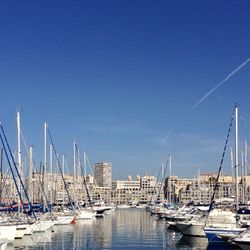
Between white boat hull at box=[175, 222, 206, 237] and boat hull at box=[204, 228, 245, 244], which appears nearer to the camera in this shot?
boat hull at box=[204, 228, 245, 244]

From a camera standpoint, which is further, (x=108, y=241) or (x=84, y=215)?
(x=84, y=215)

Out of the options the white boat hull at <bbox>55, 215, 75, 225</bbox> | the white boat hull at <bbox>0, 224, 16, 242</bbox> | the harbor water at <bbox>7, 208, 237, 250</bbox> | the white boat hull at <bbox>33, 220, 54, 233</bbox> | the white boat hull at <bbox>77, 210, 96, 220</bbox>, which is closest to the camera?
the white boat hull at <bbox>0, 224, 16, 242</bbox>

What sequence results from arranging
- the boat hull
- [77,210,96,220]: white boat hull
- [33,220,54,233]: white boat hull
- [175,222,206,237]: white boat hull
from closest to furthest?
the boat hull, [175,222,206,237]: white boat hull, [33,220,54,233]: white boat hull, [77,210,96,220]: white boat hull

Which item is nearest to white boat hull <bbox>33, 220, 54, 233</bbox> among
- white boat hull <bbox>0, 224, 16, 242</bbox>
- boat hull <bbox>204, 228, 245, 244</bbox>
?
white boat hull <bbox>0, 224, 16, 242</bbox>

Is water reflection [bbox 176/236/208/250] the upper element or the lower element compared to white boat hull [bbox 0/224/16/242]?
lower

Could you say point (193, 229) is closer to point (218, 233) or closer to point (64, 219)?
point (218, 233)

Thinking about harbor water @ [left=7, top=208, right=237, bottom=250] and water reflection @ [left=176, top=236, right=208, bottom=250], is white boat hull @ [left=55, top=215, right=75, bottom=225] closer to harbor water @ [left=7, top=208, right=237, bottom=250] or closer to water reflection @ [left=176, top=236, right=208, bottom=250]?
harbor water @ [left=7, top=208, right=237, bottom=250]

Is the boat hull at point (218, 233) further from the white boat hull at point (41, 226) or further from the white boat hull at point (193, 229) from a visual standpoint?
the white boat hull at point (41, 226)

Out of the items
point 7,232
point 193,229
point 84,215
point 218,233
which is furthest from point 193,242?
point 84,215

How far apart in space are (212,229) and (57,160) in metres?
36.6

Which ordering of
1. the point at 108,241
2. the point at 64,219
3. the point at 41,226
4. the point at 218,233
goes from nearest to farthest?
the point at 218,233 → the point at 108,241 → the point at 41,226 → the point at 64,219

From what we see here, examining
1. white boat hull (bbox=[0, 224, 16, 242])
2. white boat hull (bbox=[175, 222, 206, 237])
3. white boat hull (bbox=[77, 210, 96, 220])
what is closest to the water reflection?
white boat hull (bbox=[175, 222, 206, 237])

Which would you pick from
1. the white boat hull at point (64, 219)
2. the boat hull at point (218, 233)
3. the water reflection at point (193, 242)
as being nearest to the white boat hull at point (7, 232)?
the water reflection at point (193, 242)

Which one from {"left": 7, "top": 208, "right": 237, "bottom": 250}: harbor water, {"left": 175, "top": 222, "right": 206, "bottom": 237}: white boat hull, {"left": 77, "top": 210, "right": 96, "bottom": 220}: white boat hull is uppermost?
{"left": 77, "top": 210, "right": 96, "bottom": 220}: white boat hull
